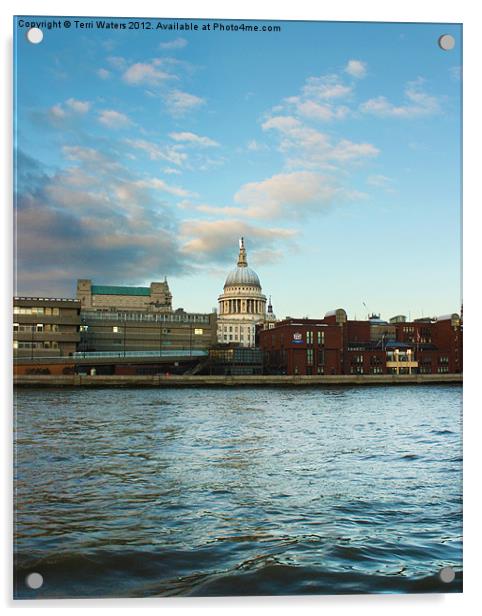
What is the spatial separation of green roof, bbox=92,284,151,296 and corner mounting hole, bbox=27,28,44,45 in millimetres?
98228

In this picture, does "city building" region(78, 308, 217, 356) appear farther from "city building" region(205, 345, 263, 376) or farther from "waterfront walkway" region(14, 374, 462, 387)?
"waterfront walkway" region(14, 374, 462, 387)

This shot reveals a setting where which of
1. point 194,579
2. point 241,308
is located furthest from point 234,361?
point 194,579

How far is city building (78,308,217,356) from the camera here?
75.2 m

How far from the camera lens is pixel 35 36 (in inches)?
310

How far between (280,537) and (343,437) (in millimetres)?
11455

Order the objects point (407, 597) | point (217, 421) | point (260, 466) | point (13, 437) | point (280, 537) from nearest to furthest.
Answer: point (407, 597)
point (13, 437)
point (280, 537)
point (260, 466)
point (217, 421)

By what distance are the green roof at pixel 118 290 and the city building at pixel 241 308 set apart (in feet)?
60.4

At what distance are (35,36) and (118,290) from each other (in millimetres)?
100900

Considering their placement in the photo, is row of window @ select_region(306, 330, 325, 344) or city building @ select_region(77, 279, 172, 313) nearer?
row of window @ select_region(306, 330, 325, 344)

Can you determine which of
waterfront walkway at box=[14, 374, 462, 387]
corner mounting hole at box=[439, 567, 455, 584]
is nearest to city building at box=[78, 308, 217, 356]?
waterfront walkway at box=[14, 374, 462, 387]

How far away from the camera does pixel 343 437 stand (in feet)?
63.5

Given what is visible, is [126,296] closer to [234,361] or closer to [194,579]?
[234,361]

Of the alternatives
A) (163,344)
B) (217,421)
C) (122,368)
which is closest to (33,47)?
(217,421)

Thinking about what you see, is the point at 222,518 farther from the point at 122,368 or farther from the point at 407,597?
the point at 122,368
